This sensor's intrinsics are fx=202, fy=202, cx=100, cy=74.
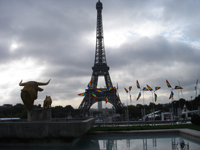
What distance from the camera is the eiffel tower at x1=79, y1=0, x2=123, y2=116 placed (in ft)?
210

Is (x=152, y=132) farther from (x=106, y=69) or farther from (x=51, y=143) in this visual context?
(x=106, y=69)

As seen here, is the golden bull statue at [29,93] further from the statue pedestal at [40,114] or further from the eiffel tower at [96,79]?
the eiffel tower at [96,79]

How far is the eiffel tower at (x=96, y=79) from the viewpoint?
63938mm

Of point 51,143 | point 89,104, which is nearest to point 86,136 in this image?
point 51,143

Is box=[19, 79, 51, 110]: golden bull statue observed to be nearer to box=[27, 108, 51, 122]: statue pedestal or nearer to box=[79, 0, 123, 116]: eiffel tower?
box=[27, 108, 51, 122]: statue pedestal

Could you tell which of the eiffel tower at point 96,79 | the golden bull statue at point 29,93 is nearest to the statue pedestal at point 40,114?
the golden bull statue at point 29,93

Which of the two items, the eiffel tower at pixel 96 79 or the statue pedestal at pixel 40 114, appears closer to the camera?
the statue pedestal at pixel 40 114

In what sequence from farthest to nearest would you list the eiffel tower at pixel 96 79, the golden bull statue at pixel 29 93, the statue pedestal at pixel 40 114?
the eiffel tower at pixel 96 79, the statue pedestal at pixel 40 114, the golden bull statue at pixel 29 93

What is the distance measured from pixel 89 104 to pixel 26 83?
49112mm

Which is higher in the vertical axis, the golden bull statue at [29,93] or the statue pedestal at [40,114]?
the golden bull statue at [29,93]

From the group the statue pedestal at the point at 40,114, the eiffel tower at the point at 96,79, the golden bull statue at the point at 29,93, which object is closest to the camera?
the golden bull statue at the point at 29,93

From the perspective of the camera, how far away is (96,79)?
2731 inches

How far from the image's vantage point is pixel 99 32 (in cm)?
7150

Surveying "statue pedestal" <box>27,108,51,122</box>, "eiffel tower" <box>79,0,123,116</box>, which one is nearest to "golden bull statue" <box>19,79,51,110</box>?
"statue pedestal" <box>27,108,51,122</box>
